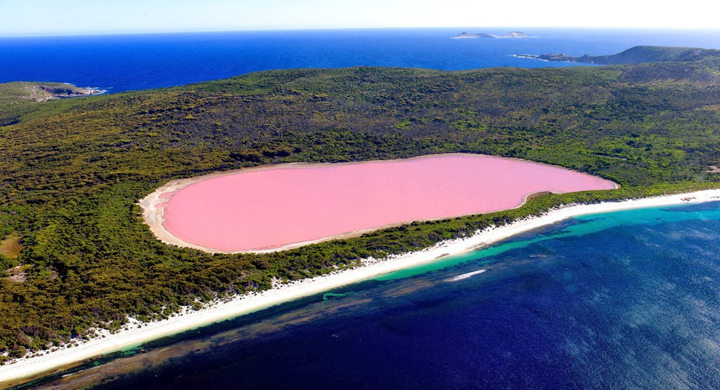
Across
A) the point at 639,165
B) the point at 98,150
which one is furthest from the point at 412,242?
the point at 98,150

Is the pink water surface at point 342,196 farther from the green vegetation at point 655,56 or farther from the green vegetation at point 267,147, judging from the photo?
the green vegetation at point 655,56

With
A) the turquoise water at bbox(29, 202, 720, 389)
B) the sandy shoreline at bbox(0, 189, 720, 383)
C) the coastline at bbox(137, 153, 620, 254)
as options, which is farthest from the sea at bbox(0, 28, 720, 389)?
the coastline at bbox(137, 153, 620, 254)

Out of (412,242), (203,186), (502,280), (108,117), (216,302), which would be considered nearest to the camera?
(216,302)

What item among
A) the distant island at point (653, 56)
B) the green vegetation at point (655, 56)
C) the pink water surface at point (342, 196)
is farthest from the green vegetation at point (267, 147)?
the distant island at point (653, 56)

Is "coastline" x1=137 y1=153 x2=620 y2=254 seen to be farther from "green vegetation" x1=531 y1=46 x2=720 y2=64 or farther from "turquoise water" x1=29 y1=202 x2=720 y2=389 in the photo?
"green vegetation" x1=531 y1=46 x2=720 y2=64

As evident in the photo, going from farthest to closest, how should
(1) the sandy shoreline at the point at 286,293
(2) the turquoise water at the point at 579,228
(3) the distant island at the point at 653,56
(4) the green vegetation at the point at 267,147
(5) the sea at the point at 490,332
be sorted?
1. (3) the distant island at the point at 653,56
2. (2) the turquoise water at the point at 579,228
3. (4) the green vegetation at the point at 267,147
4. (1) the sandy shoreline at the point at 286,293
5. (5) the sea at the point at 490,332

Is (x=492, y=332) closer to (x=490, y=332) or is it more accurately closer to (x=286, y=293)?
(x=490, y=332)

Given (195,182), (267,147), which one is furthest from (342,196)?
(267,147)

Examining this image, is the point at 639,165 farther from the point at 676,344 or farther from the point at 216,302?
the point at 216,302
